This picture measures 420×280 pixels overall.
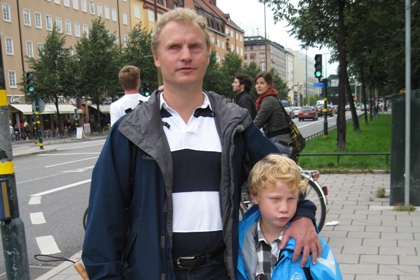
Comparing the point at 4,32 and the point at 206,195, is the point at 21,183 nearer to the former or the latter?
the point at 206,195

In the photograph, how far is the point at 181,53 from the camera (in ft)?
6.23

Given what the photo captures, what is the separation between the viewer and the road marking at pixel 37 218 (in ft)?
24.0

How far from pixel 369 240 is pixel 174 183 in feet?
13.2

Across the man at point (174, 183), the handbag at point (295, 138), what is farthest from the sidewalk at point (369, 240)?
the man at point (174, 183)

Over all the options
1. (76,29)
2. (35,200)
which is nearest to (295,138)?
(35,200)

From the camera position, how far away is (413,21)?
1522 cm

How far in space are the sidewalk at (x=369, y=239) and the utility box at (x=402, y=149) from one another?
262 mm

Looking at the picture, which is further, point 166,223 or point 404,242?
point 404,242

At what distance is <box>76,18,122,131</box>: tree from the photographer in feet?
131

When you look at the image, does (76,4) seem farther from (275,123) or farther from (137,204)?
(137,204)

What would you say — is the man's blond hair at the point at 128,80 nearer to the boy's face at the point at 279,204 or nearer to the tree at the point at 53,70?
the boy's face at the point at 279,204

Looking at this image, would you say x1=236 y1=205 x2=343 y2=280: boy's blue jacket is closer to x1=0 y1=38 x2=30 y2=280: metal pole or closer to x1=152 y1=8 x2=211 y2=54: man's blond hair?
x1=152 y1=8 x2=211 y2=54: man's blond hair

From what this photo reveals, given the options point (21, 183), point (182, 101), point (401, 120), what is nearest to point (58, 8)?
point (21, 183)

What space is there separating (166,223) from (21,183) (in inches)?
429
